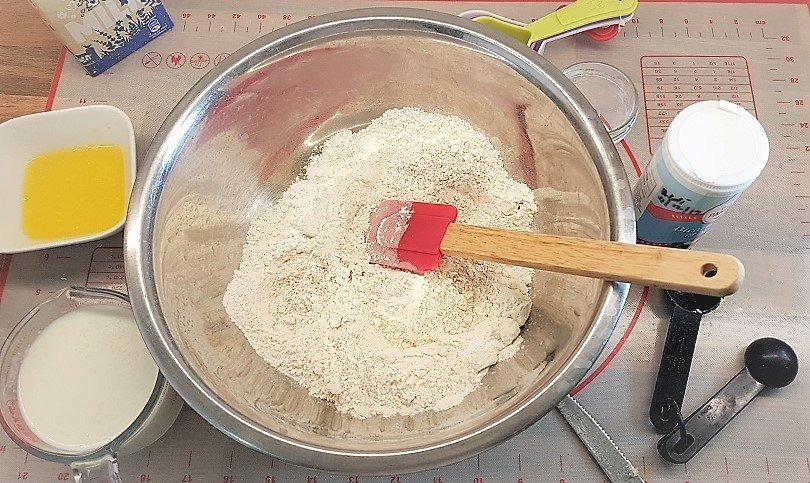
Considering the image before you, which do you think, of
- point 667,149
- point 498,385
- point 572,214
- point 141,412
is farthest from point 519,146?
point 141,412

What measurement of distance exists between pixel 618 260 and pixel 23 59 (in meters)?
1.17

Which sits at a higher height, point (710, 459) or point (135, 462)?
point (135, 462)

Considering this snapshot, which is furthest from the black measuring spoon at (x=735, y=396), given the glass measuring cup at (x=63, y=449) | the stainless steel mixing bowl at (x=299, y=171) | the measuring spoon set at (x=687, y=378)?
the glass measuring cup at (x=63, y=449)

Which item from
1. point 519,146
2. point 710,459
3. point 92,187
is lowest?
point 710,459

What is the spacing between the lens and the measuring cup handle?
2.68ft

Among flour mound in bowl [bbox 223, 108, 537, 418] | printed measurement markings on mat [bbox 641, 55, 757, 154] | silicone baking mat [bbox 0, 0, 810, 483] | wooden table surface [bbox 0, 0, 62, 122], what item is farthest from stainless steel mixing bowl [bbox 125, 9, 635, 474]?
wooden table surface [bbox 0, 0, 62, 122]

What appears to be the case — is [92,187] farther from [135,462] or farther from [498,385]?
[498,385]

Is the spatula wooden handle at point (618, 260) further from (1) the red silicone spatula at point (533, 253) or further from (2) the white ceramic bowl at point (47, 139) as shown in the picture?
(2) the white ceramic bowl at point (47, 139)

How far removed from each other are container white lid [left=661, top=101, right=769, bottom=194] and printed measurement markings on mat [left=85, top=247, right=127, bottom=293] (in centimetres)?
85

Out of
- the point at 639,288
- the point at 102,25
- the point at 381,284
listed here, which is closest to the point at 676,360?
the point at 639,288

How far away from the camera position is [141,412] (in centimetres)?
84

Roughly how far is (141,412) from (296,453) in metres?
0.27

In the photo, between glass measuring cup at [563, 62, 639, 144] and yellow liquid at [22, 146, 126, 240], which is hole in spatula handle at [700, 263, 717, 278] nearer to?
glass measuring cup at [563, 62, 639, 144]

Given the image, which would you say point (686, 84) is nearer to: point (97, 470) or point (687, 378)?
point (687, 378)
